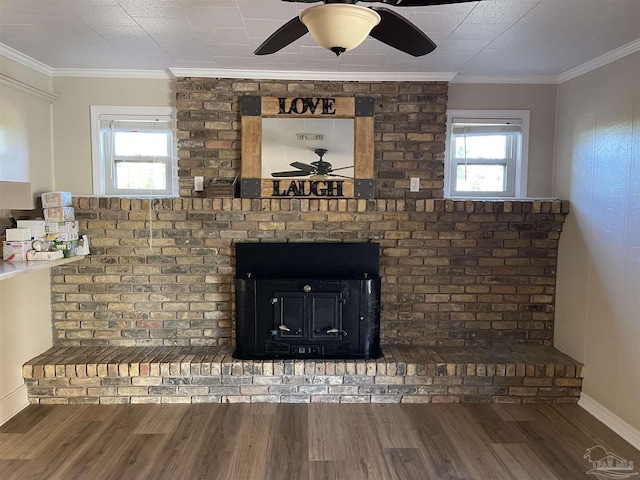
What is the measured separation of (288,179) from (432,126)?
1.17 metres

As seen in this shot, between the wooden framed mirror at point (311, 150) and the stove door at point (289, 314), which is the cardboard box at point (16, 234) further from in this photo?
the stove door at point (289, 314)

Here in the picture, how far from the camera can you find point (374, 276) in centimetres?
315

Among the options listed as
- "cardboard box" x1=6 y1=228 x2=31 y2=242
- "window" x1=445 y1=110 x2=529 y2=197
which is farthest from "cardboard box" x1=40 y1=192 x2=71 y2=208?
"window" x1=445 y1=110 x2=529 y2=197

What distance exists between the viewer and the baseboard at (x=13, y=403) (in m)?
2.68

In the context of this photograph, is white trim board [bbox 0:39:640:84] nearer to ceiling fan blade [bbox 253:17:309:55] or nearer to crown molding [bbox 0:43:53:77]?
crown molding [bbox 0:43:53:77]

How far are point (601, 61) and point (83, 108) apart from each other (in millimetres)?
3663

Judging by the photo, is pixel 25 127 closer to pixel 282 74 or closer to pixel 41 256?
pixel 41 256

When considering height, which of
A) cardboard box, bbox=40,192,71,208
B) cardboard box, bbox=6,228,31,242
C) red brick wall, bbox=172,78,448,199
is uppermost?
red brick wall, bbox=172,78,448,199

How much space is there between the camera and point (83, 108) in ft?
10.6

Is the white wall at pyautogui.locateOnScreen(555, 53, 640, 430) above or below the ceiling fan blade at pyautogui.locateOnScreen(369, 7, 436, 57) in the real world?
below

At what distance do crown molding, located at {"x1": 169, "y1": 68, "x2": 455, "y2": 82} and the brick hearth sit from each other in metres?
2.06

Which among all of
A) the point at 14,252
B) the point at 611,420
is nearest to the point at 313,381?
the point at 611,420

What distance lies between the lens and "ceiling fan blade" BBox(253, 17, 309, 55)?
1654 millimetres

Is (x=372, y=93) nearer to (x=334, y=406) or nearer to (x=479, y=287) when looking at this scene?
(x=479, y=287)
